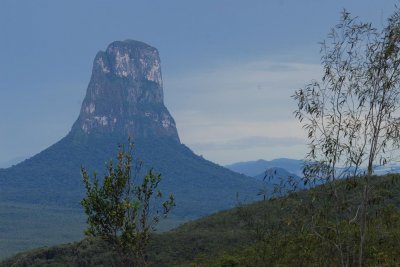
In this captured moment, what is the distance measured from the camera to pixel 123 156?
25406 mm

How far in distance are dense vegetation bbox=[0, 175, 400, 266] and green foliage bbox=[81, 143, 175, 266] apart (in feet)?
16.7

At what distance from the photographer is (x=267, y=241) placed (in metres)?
39.8

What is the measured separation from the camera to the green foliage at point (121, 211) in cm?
2473

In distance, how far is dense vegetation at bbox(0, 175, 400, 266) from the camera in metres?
28.0

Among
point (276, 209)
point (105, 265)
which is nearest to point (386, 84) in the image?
point (276, 209)

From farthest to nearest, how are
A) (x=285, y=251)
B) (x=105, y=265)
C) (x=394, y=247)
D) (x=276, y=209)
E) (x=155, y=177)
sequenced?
(x=105, y=265), (x=276, y=209), (x=285, y=251), (x=394, y=247), (x=155, y=177)

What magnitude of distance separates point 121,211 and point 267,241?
56.8 ft

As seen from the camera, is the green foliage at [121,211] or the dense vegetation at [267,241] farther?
the dense vegetation at [267,241]

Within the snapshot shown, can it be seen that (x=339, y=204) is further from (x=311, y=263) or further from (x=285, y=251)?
(x=285, y=251)

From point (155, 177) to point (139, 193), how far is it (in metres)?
0.93

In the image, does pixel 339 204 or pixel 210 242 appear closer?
pixel 339 204

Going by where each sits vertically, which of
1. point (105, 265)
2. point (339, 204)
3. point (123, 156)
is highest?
point (123, 156)

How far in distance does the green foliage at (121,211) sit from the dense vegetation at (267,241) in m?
5.10

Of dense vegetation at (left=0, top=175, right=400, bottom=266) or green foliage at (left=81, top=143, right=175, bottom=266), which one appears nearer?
green foliage at (left=81, top=143, right=175, bottom=266)
